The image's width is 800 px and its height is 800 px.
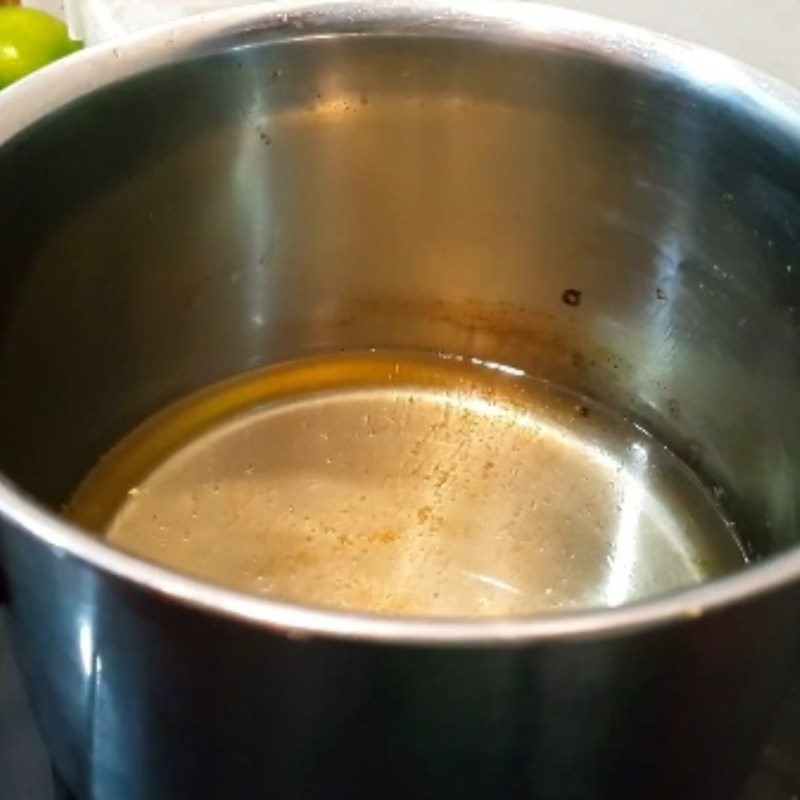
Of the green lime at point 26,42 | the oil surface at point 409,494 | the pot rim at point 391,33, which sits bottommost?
the oil surface at point 409,494

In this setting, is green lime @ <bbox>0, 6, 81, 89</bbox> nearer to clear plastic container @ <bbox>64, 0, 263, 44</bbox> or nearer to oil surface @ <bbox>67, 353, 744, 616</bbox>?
clear plastic container @ <bbox>64, 0, 263, 44</bbox>

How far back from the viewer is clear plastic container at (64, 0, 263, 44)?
0.77 metres

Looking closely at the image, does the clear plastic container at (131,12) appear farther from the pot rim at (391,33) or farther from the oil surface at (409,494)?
the oil surface at (409,494)

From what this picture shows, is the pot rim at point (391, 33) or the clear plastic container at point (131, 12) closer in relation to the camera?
the pot rim at point (391, 33)

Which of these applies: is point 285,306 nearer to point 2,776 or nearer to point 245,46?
point 245,46

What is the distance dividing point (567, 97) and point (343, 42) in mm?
129

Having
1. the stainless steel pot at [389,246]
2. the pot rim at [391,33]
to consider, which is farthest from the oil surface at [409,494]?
the pot rim at [391,33]

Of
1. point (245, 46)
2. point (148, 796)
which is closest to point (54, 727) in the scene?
point (148, 796)

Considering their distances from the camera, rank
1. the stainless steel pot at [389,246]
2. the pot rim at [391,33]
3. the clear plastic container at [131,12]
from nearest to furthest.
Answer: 1. the stainless steel pot at [389,246]
2. the pot rim at [391,33]
3. the clear plastic container at [131,12]

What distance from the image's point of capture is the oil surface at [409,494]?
0.68 metres

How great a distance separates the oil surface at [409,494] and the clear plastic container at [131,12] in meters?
0.23

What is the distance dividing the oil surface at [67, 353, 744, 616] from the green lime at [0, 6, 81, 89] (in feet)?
0.80

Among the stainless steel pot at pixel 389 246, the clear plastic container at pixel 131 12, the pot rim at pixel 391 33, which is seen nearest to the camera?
the stainless steel pot at pixel 389 246

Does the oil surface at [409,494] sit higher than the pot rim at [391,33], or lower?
lower
